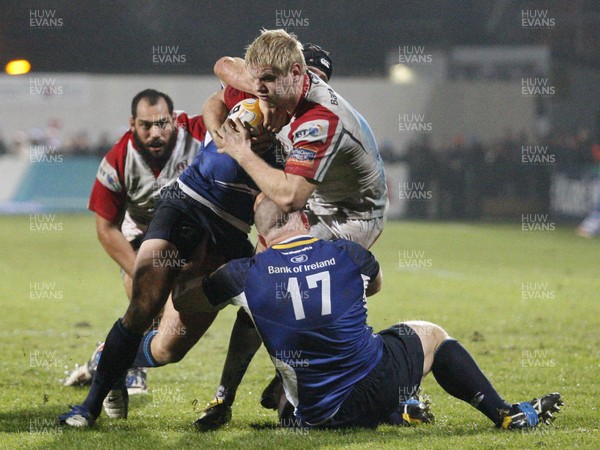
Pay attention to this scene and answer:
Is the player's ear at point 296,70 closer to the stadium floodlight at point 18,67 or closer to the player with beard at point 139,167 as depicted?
the player with beard at point 139,167

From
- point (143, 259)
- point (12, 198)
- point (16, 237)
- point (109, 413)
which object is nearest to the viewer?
point (143, 259)

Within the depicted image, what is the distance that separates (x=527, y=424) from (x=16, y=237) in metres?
15.6

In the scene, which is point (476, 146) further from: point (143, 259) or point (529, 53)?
point (143, 259)

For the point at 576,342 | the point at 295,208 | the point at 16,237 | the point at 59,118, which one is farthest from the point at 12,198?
the point at 295,208

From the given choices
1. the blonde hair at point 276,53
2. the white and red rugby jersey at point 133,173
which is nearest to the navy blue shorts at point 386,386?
the blonde hair at point 276,53

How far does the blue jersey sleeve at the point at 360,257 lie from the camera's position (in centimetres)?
466

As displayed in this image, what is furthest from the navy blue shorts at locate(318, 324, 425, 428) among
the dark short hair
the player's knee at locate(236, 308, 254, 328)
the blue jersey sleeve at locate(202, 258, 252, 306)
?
the dark short hair

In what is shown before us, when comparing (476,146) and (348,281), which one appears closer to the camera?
(348,281)

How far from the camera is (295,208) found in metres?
4.68

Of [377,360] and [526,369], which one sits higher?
[377,360]

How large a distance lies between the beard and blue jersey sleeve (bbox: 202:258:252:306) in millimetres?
1864

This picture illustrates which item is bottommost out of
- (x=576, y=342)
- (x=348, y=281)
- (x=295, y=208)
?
(x=576, y=342)

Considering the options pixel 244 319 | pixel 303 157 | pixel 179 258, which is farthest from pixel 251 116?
pixel 244 319

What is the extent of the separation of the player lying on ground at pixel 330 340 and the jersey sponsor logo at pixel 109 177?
196 centimetres
